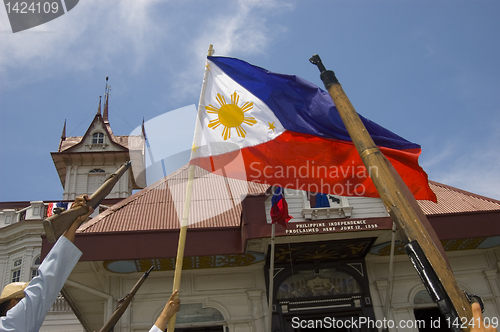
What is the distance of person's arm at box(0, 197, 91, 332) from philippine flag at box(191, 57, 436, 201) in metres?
3.49

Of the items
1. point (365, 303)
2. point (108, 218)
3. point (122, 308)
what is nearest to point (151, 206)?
point (108, 218)

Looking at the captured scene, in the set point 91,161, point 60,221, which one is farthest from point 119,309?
point 91,161

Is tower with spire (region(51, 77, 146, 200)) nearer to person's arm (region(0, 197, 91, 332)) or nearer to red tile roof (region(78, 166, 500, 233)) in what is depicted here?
red tile roof (region(78, 166, 500, 233))

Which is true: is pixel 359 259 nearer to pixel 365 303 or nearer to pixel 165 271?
pixel 365 303

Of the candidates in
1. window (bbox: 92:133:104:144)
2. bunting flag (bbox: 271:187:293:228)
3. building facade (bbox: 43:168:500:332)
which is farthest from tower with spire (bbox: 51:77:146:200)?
bunting flag (bbox: 271:187:293:228)

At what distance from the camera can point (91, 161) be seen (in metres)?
35.7

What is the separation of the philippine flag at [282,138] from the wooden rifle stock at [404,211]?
208 cm

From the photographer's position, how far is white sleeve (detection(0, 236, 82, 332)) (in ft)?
8.47

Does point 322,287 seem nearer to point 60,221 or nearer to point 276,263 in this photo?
point 276,263

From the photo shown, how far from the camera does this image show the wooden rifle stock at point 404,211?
300cm

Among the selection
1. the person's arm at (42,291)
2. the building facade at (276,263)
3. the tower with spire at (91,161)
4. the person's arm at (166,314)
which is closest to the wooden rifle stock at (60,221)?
the person's arm at (42,291)

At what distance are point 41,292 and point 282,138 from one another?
4.50 m

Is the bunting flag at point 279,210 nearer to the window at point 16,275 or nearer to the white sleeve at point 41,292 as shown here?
the white sleeve at point 41,292

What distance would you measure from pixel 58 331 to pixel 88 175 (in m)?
15.6
